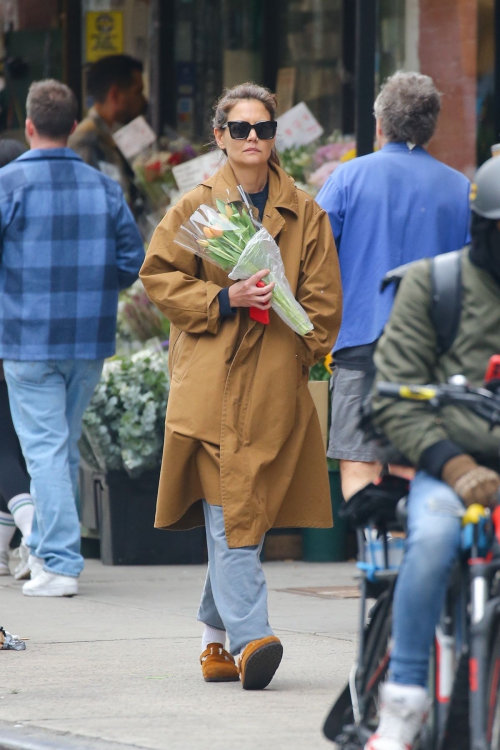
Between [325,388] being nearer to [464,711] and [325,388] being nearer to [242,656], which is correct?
[242,656]

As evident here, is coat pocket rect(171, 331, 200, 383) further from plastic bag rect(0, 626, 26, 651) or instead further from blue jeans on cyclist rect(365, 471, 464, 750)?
blue jeans on cyclist rect(365, 471, 464, 750)

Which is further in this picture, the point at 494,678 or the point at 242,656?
the point at 242,656

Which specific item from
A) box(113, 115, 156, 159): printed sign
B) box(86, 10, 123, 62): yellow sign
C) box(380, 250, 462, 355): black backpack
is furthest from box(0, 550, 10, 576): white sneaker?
box(86, 10, 123, 62): yellow sign

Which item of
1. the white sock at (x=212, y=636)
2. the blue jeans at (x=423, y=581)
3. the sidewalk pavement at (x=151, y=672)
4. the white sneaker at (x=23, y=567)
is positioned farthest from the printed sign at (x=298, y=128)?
the blue jeans at (x=423, y=581)

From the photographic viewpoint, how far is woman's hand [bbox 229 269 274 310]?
5.33 meters

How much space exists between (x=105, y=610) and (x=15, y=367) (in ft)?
4.14

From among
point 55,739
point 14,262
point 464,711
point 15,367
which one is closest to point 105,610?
point 15,367

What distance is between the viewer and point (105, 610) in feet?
23.0

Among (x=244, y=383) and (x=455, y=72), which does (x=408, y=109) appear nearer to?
(x=244, y=383)

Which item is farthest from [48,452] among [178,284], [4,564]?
[178,284]

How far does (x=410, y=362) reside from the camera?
12.9 ft

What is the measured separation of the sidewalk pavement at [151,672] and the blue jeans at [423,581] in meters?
0.88

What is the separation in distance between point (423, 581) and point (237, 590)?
171cm

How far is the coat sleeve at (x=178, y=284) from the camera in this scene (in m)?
5.36
